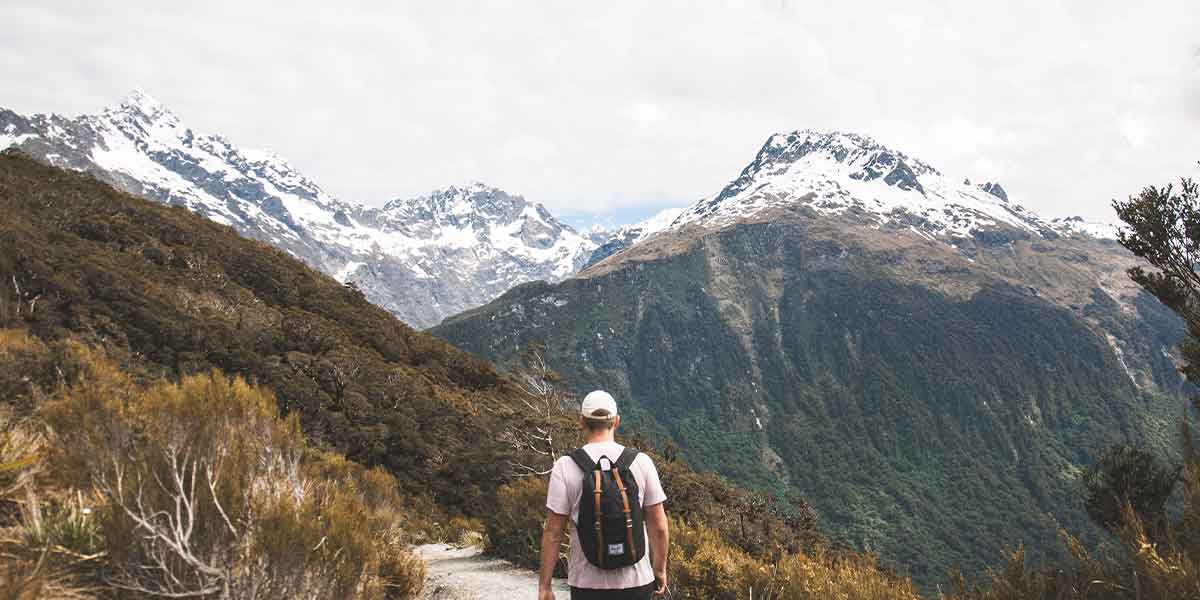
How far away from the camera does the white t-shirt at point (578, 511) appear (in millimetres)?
4629

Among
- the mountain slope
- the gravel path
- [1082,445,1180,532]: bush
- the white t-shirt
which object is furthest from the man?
[1082,445,1180,532]: bush

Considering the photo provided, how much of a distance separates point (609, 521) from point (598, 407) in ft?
3.01

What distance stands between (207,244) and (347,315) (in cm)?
908

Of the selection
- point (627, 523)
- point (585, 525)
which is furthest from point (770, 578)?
point (585, 525)

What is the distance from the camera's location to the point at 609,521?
4.54 meters

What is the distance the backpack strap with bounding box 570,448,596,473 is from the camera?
15.2 feet

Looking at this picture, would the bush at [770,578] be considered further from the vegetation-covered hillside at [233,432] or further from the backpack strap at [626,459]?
the backpack strap at [626,459]

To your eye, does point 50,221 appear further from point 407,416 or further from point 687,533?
point 687,533

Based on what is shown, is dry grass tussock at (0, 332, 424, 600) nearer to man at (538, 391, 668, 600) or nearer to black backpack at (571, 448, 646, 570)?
man at (538, 391, 668, 600)

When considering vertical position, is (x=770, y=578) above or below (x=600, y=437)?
below

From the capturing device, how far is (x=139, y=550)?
14.5 ft

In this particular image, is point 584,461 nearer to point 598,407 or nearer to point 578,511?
point 578,511

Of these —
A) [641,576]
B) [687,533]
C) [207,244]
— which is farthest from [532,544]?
[207,244]

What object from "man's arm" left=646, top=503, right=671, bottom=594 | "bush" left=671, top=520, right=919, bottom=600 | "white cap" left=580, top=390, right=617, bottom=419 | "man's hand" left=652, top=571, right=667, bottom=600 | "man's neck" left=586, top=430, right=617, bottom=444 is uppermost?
"white cap" left=580, top=390, right=617, bottom=419
